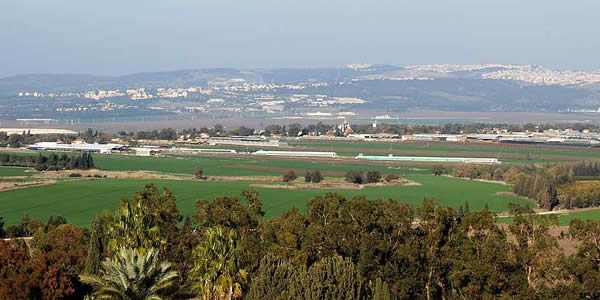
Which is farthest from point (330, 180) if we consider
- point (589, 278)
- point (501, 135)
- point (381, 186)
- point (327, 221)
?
point (501, 135)

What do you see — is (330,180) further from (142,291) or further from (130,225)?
(142,291)

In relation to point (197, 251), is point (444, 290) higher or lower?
lower

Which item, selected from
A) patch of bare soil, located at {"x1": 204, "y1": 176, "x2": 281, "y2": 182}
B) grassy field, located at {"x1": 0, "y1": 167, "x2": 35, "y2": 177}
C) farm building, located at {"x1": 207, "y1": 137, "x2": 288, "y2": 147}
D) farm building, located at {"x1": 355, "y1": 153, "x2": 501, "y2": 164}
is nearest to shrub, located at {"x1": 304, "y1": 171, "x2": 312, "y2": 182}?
patch of bare soil, located at {"x1": 204, "y1": 176, "x2": 281, "y2": 182}

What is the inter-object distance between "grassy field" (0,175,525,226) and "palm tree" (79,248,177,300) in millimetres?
21122

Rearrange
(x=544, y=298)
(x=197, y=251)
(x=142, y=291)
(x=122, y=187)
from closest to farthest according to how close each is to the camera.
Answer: (x=142, y=291)
(x=197, y=251)
(x=544, y=298)
(x=122, y=187)

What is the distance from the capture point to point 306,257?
27.5 metres

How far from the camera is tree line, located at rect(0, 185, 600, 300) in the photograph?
22.0 metres

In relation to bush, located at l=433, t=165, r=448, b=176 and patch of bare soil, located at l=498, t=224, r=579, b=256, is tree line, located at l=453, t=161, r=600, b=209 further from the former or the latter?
patch of bare soil, located at l=498, t=224, r=579, b=256

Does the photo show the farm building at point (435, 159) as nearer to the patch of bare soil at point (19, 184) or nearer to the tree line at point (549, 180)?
the tree line at point (549, 180)

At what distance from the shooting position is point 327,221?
30.3 metres

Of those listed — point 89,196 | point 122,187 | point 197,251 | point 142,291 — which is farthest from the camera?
point 122,187

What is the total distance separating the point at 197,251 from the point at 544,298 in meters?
8.89

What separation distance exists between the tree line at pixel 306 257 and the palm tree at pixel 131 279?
0.08 ft

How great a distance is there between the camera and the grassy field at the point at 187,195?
1753 inches
